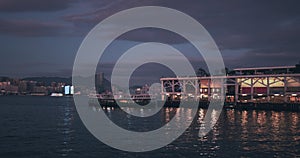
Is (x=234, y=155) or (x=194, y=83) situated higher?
(x=194, y=83)

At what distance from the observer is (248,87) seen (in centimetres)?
10762

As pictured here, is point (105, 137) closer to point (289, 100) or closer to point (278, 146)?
point (278, 146)

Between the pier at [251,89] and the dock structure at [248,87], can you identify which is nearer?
the pier at [251,89]

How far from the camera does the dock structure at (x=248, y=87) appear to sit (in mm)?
98250

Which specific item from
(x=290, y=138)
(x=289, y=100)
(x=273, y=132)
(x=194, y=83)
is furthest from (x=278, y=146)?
(x=194, y=83)

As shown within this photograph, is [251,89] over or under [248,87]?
under

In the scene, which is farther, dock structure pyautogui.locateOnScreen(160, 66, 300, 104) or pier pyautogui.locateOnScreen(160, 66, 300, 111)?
dock structure pyautogui.locateOnScreen(160, 66, 300, 104)

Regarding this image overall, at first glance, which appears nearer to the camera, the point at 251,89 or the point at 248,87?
the point at 251,89

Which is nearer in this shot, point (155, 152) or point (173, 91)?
point (155, 152)

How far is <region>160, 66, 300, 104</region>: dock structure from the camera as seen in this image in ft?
322

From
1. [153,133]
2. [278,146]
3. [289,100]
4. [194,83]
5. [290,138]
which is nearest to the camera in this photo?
[278,146]

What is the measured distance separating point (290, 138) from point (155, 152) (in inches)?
690

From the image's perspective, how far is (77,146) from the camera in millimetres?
35062

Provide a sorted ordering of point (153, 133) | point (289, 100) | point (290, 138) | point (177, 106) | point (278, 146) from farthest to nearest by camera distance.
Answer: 1. point (177, 106)
2. point (289, 100)
3. point (153, 133)
4. point (290, 138)
5. point (278, 146)
